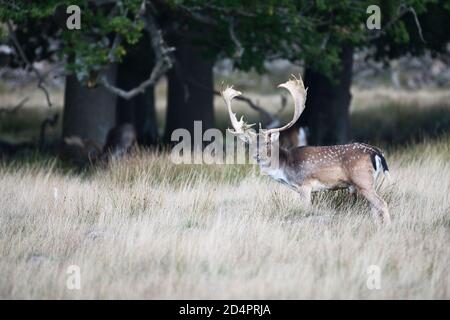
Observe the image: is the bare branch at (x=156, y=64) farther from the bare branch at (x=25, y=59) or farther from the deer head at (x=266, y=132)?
the deer head at (x=266, y=132)

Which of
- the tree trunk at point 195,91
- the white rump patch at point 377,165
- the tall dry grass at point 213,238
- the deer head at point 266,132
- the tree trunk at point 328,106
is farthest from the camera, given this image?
the tree trunk at point 195,91

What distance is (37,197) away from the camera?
10.9 m

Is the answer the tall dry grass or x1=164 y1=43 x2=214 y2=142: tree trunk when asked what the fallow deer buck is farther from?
x1=164 y1=43 x2=214 y2=142: tree trunk

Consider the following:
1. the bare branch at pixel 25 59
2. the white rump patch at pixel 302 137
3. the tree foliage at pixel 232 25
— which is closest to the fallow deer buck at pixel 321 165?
the tree foliage at pixel 232 25

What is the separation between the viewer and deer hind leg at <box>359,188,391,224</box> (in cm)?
970

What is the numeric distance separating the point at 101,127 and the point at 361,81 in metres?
24.2

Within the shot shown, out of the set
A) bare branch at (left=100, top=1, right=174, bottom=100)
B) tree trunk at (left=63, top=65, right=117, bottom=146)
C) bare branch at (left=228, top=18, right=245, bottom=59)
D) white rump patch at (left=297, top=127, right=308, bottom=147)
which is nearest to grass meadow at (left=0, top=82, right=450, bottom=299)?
bare branch at (left=100, top=1, right=174, bottom=100)

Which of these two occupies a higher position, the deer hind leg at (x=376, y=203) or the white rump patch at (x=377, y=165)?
the white rump patch at (x=377, y=165)

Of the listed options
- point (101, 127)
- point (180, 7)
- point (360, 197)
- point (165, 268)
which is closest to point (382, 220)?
point (360, 197)

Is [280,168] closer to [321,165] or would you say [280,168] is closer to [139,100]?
[321,165]

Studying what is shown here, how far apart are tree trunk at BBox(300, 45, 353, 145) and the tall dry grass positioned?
5.40m

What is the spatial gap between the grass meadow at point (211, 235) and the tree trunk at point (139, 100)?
5.70 m

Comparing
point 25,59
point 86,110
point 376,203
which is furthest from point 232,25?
point 376,203

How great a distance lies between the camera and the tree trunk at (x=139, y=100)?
18469mm
